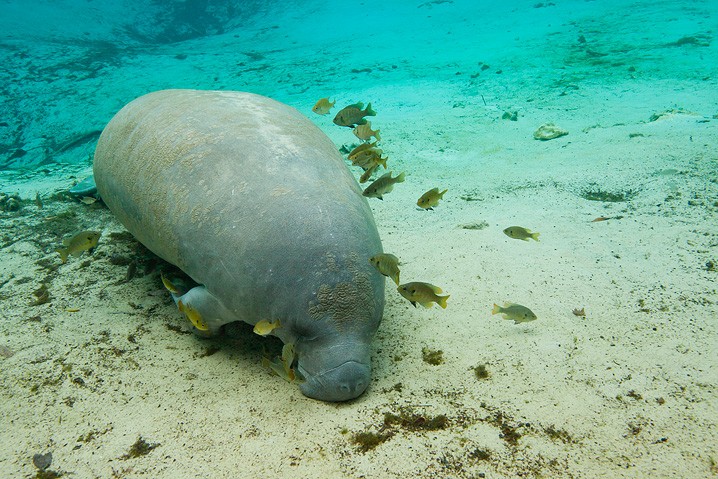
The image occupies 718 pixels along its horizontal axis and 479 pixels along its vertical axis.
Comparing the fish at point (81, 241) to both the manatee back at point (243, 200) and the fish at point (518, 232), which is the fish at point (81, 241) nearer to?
the manatee back at point (243, 200)

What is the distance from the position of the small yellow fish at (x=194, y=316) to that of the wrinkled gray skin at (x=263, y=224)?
5 centimetres

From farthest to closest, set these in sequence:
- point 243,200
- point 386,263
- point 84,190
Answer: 1. point 84,190
2. point 243,200
3. point 386,263

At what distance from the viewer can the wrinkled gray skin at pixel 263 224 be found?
2.66m

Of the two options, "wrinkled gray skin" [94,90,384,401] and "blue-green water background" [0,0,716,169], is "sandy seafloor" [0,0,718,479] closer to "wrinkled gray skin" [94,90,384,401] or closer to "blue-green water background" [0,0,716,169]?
"wrinkled gray skin" [94,90,384,401]

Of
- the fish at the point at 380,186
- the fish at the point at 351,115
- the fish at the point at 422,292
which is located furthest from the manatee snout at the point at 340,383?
the fish at the point at 351,115

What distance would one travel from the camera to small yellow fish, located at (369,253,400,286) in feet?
9.12

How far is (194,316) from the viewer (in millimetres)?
3016

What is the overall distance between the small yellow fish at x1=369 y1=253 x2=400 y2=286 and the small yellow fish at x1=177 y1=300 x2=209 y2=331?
1354mm

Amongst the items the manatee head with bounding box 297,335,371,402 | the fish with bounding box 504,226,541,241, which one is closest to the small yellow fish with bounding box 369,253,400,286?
the manatee head with bounding box 297,335,371,402

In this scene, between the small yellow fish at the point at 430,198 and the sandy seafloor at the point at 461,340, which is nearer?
the sandy seafloor at the point at 461,340

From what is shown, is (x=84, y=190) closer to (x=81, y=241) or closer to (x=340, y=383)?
(x=81, y=241)

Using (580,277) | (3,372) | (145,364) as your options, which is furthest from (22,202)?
(580,277)

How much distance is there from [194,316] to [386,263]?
57.4 inches

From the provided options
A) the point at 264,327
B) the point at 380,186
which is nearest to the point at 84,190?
the point at 380,186
